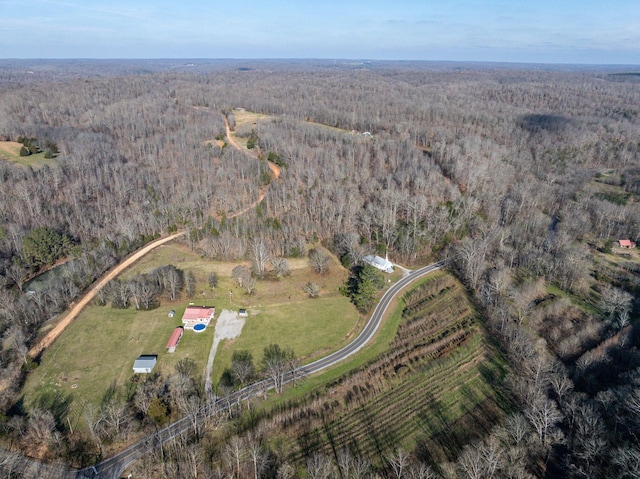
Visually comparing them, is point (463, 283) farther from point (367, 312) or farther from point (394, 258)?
point (367, 312)

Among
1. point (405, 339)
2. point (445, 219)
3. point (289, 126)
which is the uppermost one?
point (289, 126)

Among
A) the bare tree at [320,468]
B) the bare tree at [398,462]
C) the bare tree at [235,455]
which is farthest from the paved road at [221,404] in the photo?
the bare tree at [398,462]

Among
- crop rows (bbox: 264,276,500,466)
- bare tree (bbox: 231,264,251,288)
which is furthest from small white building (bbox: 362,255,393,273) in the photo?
bare tree (bbox: 231,264,251,288)

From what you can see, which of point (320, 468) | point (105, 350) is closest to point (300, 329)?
point (320, 468)

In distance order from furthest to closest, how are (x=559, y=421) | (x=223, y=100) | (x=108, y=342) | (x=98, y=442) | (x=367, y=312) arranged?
(x=223, y=100) < (x=367, y=312) < (x=108, y=342) < (x=559, y=421) < (x=98, y=442)

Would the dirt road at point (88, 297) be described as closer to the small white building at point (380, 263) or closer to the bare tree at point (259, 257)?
the bare tree at point (259, 257)

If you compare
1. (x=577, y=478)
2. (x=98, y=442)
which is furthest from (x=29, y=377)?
(x=577, y=478)
